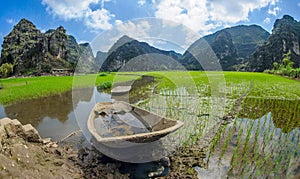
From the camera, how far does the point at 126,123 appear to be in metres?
5.09

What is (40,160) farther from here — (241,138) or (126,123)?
(241,138)

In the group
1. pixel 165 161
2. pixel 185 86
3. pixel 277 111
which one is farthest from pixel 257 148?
pixel 185 86

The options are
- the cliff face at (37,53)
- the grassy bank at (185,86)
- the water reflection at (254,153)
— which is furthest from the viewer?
the cliff face at (37,53)

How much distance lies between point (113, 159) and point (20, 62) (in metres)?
43.5

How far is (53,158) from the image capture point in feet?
12.1

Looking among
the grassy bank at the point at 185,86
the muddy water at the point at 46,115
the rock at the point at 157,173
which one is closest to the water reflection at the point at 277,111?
the grassy bank at the point at 185,86

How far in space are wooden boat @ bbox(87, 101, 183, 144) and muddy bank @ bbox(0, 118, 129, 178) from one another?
532 millimetres

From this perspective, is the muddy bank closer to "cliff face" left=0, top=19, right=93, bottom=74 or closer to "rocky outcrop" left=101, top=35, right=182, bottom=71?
"rocky outcrop" left=101, top=35, right=182, bottom=71

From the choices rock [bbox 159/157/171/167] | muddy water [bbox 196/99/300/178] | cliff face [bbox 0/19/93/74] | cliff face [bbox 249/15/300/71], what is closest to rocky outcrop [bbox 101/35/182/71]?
muddy water [bbox 196/99/300/178]

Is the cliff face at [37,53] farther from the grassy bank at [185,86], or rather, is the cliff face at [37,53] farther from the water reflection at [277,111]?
the water reflection at [277,111]

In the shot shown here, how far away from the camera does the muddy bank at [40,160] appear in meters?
2.90

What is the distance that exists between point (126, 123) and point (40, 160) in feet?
6.96

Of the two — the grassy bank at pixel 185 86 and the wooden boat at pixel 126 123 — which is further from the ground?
the grassy bank at pixel 185 86

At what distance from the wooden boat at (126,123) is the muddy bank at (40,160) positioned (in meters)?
0.53
